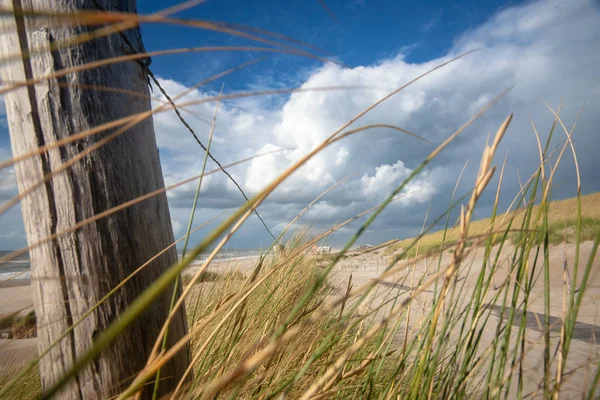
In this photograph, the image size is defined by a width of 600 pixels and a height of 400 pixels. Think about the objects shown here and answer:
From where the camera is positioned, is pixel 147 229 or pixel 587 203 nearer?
pixel 147 229

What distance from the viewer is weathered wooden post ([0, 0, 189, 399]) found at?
1.00 meters

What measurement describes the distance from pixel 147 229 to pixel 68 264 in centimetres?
23

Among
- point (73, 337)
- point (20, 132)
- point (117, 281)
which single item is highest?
point (20, 132)

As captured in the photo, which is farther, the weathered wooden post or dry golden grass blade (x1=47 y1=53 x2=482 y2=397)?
the weathered wooden post

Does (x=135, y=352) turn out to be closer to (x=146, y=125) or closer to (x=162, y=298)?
(x=162, y=298)

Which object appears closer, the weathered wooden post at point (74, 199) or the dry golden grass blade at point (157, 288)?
the dry golden grass blade at point (157, 288)

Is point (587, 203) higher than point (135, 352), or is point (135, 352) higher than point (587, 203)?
point (135, 352)

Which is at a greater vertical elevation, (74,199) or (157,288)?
(74,199)

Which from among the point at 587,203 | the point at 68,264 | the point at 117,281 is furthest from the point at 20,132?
the point at 587,203

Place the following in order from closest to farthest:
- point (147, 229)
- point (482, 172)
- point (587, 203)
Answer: point (482, 172) < point (147, 229) < point (587, 203)

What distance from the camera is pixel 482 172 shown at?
0.66 m

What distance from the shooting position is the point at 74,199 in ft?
3.30

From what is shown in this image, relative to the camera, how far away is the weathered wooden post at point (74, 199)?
1.00 m

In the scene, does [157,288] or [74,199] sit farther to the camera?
[74,199]
